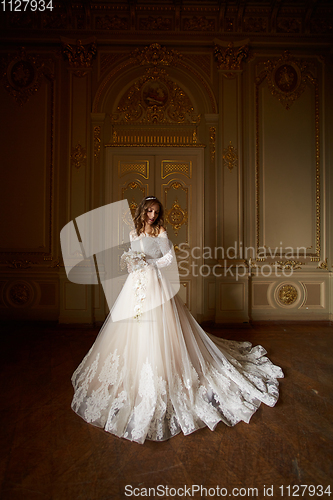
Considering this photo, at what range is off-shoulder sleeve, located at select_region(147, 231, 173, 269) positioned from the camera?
2.12m

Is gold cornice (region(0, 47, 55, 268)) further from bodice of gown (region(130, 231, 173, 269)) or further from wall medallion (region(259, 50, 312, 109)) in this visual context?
wall medallion (region(259, 50, 312, 109))

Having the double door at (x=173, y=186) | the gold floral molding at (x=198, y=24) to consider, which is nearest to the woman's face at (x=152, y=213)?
the double door at (x=173, y=186)

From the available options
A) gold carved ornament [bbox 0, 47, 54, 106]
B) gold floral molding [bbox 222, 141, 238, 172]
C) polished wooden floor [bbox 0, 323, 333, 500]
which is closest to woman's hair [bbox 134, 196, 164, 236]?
polished wooden floor [bbox 0, 323, 333, 500]

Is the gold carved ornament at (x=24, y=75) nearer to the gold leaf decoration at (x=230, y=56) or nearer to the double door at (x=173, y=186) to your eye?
the double door at (x=173, y=186)

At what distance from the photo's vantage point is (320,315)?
421 centimetres

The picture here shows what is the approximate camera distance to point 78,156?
13.4 feet

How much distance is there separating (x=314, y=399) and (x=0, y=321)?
4.26 metres

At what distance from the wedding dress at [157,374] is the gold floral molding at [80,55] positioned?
3.42m

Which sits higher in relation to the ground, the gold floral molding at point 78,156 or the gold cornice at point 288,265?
the gold floral molding at point 78,156

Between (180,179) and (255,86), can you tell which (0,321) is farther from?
(255,86)

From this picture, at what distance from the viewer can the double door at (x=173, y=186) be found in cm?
412

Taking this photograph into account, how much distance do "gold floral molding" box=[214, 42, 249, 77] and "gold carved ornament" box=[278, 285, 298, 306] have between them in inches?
136

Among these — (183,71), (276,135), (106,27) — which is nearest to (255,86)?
(276,135)

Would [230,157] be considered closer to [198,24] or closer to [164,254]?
[198,24]
